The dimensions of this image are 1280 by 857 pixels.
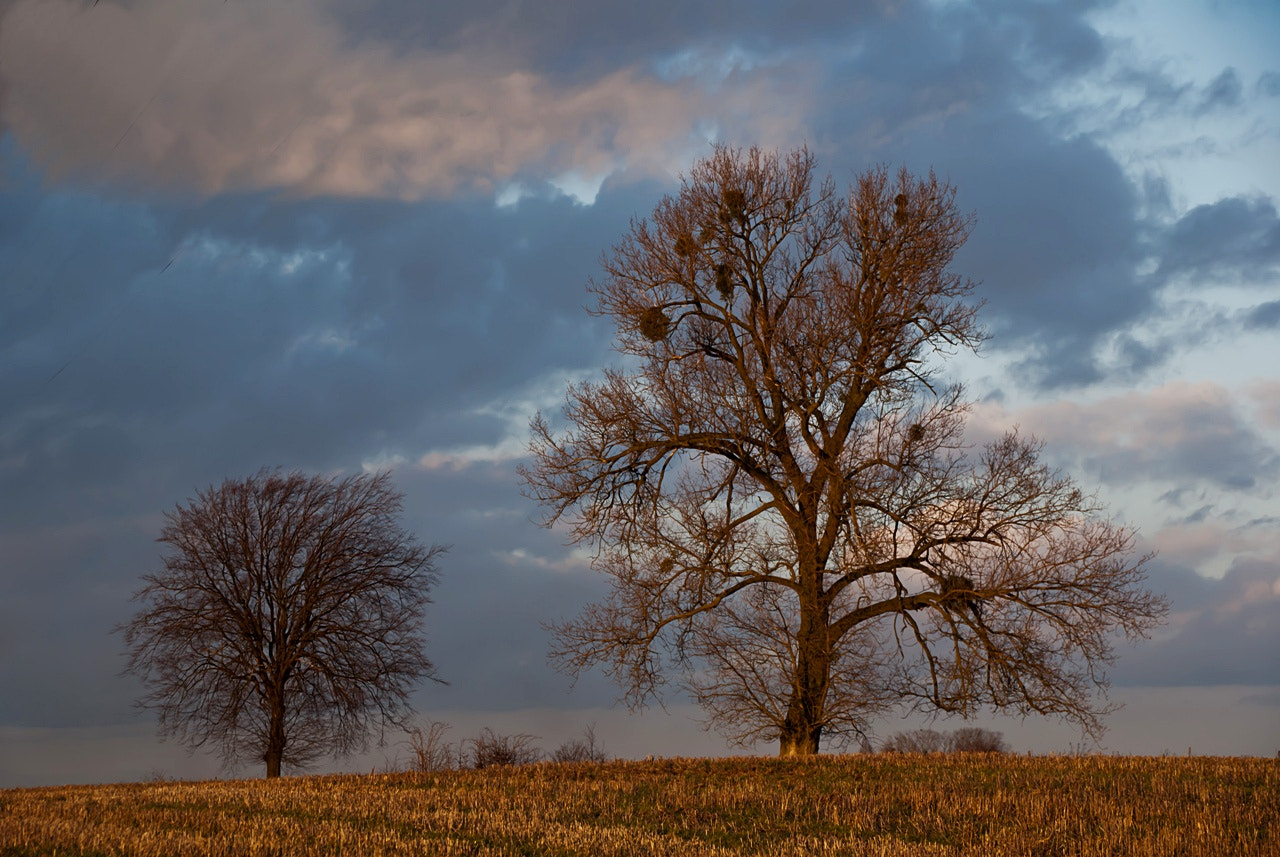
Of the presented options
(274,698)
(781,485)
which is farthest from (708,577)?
(274,698)

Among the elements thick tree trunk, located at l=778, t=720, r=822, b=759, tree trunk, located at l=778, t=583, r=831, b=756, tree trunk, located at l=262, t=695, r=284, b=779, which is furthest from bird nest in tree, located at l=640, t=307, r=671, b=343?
tree trunk, located at l=262, t=695, r=284, b=779

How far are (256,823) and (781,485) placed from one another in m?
12.2

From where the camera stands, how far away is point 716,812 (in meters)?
11.3

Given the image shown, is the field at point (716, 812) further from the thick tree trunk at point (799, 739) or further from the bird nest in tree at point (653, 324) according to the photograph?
the bird nest in tree at point (653, 324)

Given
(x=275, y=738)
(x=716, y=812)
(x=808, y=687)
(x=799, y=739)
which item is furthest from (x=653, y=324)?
(x=275, y=738)

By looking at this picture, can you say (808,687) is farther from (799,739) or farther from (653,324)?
(653,324)

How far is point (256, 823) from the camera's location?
437 inches

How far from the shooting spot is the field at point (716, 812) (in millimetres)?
9016

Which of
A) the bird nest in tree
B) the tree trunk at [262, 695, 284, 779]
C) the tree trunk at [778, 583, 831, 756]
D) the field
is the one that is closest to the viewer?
the field

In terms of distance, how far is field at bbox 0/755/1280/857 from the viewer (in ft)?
29.6

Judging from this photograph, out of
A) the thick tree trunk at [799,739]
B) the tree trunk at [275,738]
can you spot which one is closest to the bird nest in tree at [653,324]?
the thick tree trunk at [799,739]

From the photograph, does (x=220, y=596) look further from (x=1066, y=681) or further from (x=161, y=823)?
(x=1066, y=681)

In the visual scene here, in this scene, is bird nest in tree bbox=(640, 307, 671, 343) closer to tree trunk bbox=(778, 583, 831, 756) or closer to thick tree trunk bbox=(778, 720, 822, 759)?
tree trunk bbox=(778, 583, 831, 756)

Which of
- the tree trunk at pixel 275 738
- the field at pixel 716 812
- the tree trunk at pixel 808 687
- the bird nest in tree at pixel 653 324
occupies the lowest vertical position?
the tree trunk at pixel 275 738
